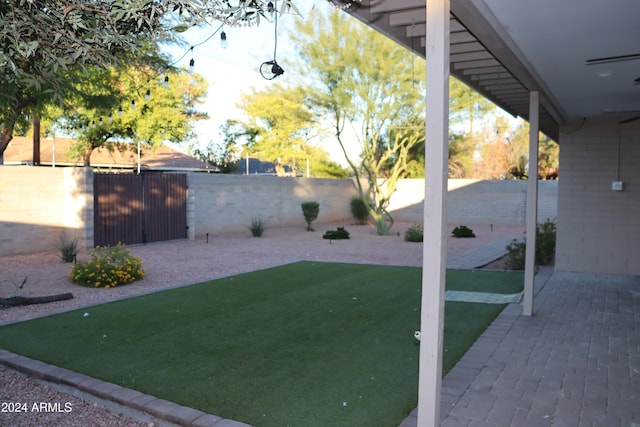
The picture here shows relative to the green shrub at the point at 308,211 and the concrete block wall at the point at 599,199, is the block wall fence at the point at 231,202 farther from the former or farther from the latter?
the concrete block wall at the point at 599,199

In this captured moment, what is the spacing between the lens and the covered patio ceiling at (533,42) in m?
3.51

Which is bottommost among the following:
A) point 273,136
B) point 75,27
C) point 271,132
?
point 75,27

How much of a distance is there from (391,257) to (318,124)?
7.84m

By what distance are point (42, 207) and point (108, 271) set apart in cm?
457

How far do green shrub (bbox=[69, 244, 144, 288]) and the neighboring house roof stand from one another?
71.2 ft

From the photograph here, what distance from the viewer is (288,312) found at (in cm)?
644

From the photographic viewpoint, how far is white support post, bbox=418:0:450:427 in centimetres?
270

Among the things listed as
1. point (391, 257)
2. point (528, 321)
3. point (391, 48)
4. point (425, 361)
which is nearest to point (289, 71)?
point (391, 48)

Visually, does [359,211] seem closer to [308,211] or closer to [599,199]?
[308,211]

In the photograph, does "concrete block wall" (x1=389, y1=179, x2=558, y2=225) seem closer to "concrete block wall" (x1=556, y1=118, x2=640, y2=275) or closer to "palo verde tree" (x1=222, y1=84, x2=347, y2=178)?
"palo verde tree" (x1=222, y1=84, x2=347, y2=178)

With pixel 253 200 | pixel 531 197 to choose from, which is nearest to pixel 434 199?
pixel 531 197

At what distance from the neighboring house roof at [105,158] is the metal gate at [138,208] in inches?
604

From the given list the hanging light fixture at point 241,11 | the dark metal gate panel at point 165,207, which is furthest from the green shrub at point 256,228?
the hanging light fixture at point 241,11

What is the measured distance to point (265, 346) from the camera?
5.00m
